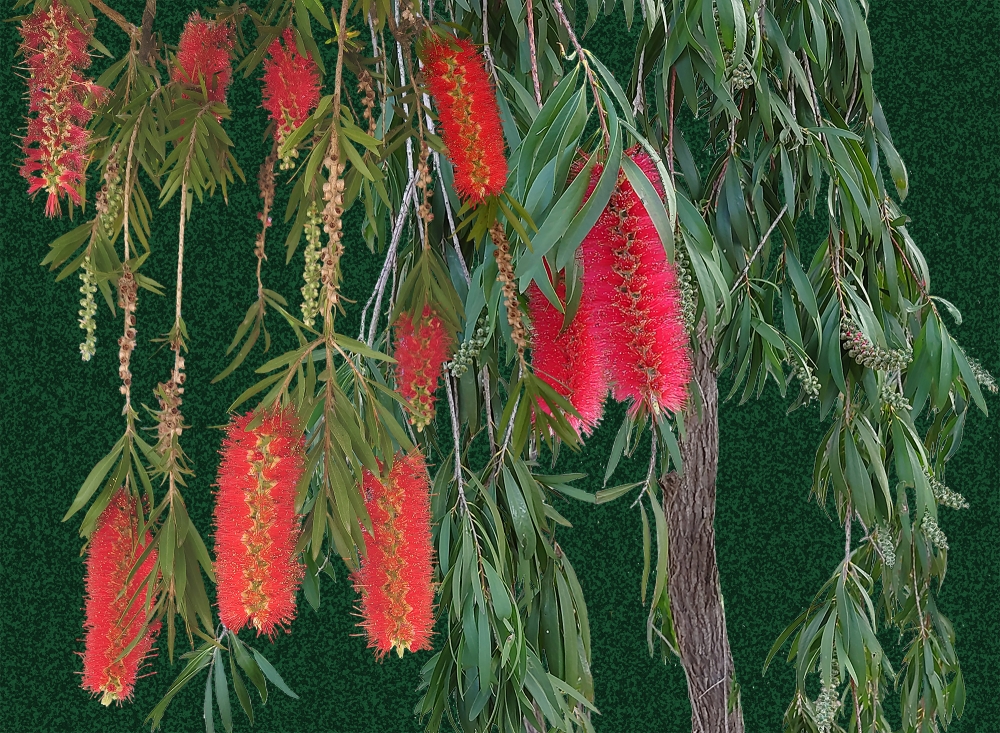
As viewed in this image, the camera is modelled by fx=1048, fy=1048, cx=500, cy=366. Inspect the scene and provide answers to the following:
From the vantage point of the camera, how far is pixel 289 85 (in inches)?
40.3

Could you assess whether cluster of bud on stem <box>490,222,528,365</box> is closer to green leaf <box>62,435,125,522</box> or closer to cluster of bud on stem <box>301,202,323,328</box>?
cluster of bud on stem <box>301,202,323,328</box>

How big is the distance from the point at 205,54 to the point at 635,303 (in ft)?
1.92

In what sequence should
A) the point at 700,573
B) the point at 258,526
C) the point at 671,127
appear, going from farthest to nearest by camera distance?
the point at 700,573, the point at 671,127, the point at 258,526

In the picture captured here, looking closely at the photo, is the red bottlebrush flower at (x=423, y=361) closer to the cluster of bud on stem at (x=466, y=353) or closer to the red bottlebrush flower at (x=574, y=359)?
the cluster of bud on stem at (x=466, y=353)

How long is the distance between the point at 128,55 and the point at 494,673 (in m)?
0.83

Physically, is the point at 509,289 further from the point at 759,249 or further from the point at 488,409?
the point at 759,249

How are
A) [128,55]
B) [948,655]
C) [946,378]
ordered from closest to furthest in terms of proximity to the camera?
[128,55], [946,378], [948,655]

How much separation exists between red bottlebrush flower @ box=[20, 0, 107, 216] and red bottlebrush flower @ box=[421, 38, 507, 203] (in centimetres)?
39

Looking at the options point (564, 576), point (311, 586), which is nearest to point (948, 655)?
point (564, 576)

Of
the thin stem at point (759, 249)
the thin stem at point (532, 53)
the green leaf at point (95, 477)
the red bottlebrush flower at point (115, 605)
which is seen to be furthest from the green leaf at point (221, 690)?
the thin stem at point (759, 249)

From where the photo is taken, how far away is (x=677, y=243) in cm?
105

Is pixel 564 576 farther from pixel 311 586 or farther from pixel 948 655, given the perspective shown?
pixel 948 655

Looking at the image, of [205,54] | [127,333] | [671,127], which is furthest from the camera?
[671,127]

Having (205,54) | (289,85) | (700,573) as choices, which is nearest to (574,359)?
(289,85)
